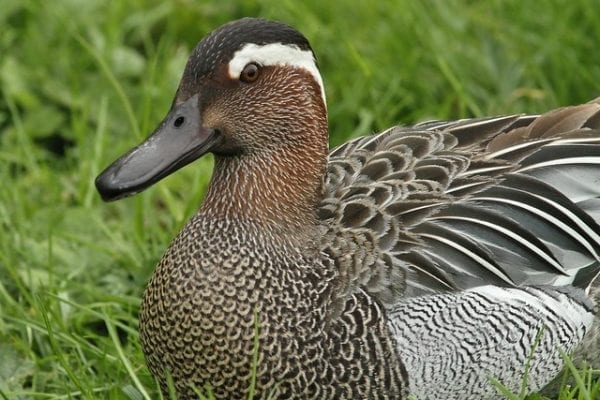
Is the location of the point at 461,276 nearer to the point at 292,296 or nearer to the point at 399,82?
the point at 292,296

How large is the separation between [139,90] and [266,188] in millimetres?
2301

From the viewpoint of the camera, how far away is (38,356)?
450 centimetres

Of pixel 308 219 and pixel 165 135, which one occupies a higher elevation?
pixel 165 135

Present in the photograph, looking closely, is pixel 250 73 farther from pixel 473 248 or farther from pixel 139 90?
pixel 139 90

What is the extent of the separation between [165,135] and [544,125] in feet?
3.98

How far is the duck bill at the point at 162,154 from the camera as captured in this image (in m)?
3.68

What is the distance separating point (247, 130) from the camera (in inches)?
153

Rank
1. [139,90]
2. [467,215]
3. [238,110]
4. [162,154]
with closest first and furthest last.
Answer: [162,154] < [238,110] < [467,215] < [139,90]

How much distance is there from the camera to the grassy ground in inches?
191

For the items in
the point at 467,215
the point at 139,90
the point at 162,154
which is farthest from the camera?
the point at 139,90

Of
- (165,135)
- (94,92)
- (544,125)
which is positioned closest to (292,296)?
(165,135)

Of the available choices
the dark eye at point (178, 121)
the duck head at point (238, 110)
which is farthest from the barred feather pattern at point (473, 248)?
the dark eye at point (178, 121)

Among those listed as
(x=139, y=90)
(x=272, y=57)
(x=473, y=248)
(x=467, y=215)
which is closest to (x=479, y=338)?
(x=473, y=248)

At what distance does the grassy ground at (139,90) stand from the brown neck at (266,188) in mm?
737
